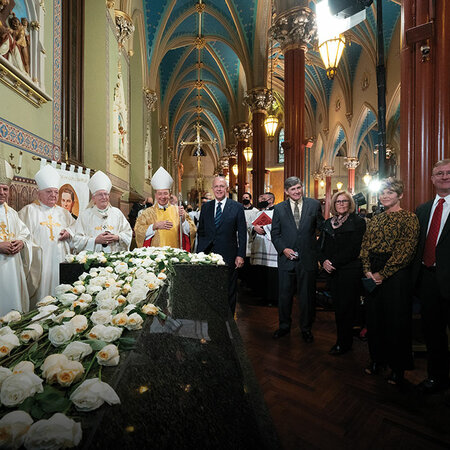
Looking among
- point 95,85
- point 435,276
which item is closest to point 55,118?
point 95,85

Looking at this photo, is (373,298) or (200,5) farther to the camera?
(200,5)

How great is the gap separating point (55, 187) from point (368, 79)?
1429cm

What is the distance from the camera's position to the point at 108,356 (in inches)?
28.1

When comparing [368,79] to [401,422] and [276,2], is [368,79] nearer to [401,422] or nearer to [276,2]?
[276,2]

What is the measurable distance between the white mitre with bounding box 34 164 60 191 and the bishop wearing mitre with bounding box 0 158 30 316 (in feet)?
0.98

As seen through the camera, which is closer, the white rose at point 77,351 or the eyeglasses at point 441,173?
the white rose at point 77,351

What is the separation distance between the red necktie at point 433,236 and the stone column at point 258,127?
825 centimetres

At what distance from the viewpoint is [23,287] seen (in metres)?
2.93

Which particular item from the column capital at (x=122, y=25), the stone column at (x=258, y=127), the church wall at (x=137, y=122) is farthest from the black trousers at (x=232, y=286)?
the stone column at (x=258, y=127)

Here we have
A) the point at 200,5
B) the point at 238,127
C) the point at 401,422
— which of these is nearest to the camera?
the point at 401,422

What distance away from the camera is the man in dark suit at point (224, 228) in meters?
3.21

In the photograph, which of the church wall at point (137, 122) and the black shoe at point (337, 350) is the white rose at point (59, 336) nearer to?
the black shoe at point (337, 350)

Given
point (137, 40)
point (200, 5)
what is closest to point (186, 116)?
point (200, 5)

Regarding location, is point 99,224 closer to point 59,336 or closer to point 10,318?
point 10,318
